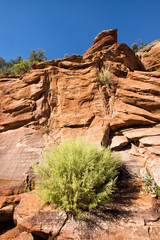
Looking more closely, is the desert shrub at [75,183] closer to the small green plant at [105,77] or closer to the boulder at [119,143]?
the boulder at [119,143]

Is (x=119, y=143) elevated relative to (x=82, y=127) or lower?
lower

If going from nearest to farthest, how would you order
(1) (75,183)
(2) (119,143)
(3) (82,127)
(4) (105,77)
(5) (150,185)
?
(1) (75,183), (5) (150,185), (2) (119,143), (3) (82,127), (4) (105,77)

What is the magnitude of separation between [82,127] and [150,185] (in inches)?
122

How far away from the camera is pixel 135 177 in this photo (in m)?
4.24

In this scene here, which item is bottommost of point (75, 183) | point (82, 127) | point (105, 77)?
point (75, 183)

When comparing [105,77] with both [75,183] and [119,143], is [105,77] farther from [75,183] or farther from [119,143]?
[75,183]

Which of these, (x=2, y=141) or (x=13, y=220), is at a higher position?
(x=2, y=141)

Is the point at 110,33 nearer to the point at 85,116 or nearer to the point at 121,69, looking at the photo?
the point at 121,69

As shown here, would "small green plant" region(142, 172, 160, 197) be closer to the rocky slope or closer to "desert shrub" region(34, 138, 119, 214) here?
the rocky slope

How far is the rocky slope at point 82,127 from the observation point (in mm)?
2574

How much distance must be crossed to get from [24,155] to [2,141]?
141cm

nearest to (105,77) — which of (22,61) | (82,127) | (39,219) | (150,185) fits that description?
(82,127)

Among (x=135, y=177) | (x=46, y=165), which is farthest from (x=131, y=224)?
(x=46, y=165)

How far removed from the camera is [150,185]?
367cm
